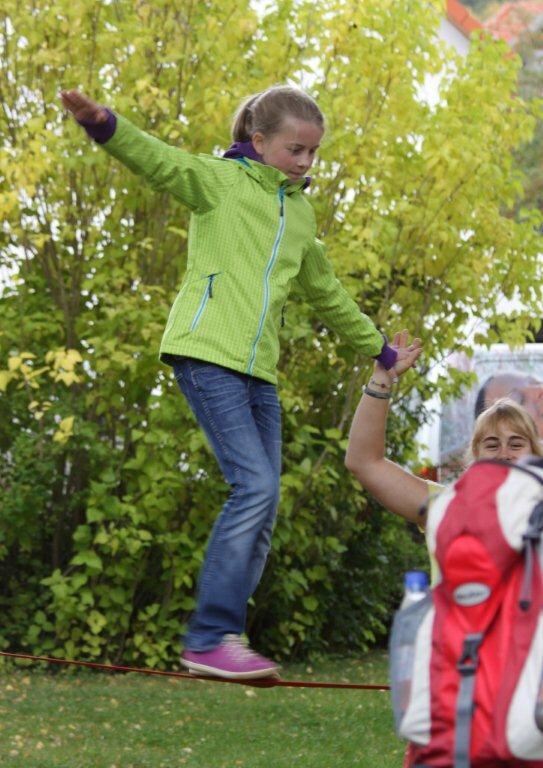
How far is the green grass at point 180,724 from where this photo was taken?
592 cm

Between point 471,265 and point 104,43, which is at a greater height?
point 104,43

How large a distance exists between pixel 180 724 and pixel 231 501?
273 centimetres

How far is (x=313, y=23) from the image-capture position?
7309mm

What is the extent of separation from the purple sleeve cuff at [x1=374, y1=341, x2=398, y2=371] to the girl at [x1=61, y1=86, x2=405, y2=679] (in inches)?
0.5

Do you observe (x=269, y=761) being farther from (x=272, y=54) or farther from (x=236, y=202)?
(x=272, y=54)

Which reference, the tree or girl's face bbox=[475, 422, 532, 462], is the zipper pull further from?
the tree

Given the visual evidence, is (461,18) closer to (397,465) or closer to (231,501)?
(231,501)

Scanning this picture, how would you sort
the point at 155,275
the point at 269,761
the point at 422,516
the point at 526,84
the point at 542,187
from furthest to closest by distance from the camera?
the point at 526,84 < the point at 542,187 < the point at 155,275 < the point at 269,761 < the point at 422,516

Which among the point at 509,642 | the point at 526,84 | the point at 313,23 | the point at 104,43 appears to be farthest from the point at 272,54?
the point at 526,84

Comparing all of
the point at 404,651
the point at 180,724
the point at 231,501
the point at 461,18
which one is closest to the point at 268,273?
the point at 231,501

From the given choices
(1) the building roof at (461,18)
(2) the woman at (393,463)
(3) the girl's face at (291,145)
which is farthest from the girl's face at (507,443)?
(1) the building roof at (461,18)

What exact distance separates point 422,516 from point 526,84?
22.9m

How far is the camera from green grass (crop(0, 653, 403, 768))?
5.92 meters

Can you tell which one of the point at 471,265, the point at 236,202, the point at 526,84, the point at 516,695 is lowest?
the point at 516,695
